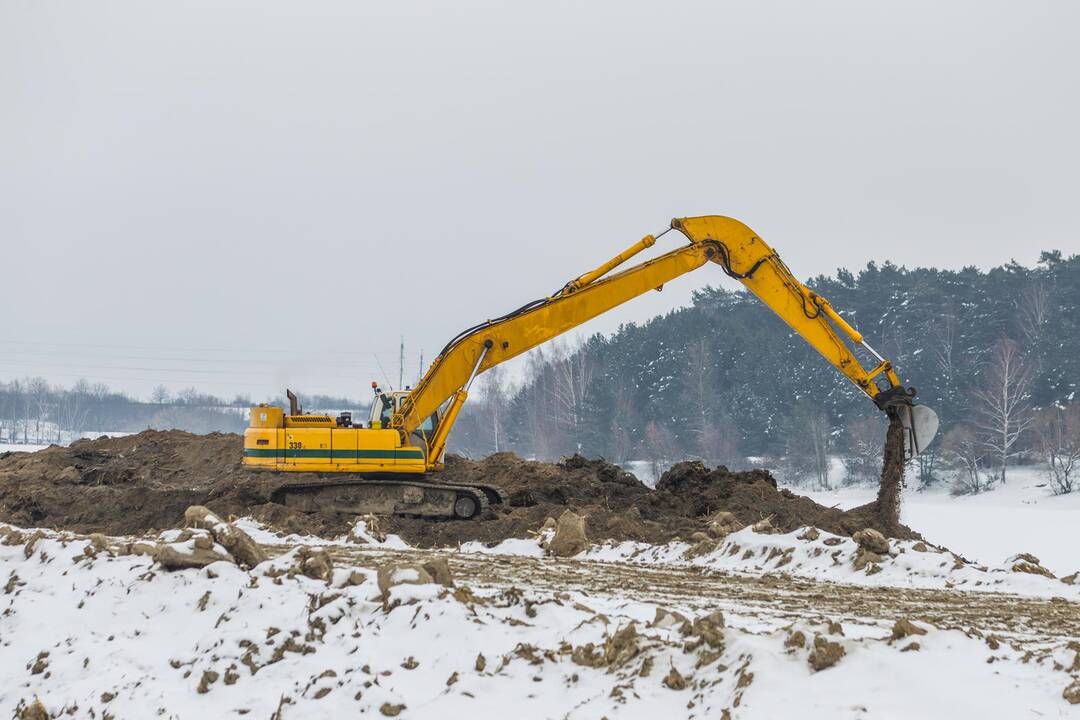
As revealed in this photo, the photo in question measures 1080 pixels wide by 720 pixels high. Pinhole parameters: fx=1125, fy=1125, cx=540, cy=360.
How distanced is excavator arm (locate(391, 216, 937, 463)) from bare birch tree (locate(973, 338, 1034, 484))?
2860 cm

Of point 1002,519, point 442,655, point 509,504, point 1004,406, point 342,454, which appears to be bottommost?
point 1002,519

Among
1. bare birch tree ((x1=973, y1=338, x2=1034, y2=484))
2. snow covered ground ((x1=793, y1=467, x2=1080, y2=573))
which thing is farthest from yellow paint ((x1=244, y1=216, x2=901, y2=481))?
bare birch tree ((x1=973, y1=338, x2=1034, y2=484))

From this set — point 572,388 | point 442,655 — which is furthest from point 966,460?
point 442,655

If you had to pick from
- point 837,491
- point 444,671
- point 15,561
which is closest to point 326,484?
point 15,561

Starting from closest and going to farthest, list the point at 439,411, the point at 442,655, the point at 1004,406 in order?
the point at 442,655 < the point at 439,411 < the point at 1004,406

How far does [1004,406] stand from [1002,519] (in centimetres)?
1204

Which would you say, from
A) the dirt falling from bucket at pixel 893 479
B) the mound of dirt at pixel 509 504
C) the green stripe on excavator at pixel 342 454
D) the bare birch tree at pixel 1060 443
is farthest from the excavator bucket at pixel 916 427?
the bare birch tree at pixel 1060 443

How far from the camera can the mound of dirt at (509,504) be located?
1825 centimetres

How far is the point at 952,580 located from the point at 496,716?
26.2 ft

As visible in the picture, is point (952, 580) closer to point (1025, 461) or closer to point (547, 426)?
point (1025, 461)

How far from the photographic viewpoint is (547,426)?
Result: 2522 inches

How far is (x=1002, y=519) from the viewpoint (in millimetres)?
34438

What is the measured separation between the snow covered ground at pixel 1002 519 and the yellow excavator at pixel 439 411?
194 inches

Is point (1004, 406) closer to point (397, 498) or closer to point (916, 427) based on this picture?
point (916, 427)
